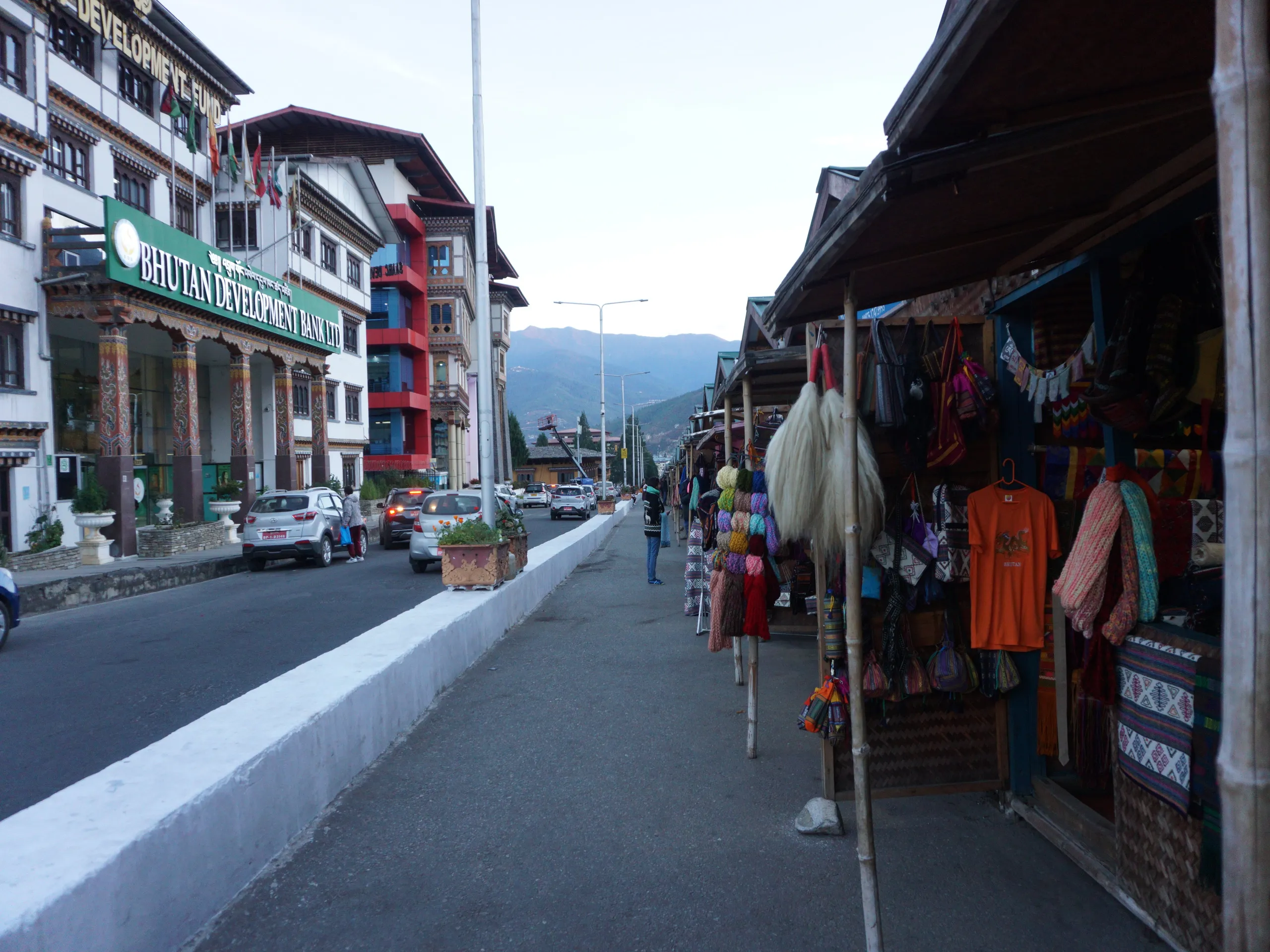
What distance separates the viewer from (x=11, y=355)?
18.9 m

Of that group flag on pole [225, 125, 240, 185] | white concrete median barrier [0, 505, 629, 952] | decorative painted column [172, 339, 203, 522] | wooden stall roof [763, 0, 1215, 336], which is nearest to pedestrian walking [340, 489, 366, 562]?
decorative painted column [172, 339, 203, 522]

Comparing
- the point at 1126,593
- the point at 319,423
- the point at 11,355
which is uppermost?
the point at 11,355

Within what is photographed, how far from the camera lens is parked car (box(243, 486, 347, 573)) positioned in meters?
19.4

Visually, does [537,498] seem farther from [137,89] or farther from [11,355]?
[11,355]

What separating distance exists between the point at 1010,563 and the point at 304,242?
33739 millimetres

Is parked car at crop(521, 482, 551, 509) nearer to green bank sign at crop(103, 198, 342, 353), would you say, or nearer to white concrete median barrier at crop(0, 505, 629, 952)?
green bank sign at crop(103, 198, 342, 353)

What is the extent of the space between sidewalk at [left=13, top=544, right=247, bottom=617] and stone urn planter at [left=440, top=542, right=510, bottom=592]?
8.09 m

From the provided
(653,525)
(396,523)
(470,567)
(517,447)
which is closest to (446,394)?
(396,523)

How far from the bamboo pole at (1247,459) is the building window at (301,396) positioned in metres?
34.1

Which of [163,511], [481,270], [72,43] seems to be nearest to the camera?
[481,270]

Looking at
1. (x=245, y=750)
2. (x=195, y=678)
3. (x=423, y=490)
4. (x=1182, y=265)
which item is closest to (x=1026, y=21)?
(x=1182, y=265)

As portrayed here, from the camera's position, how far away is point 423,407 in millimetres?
49344

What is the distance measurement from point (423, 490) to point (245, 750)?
80.4 feet

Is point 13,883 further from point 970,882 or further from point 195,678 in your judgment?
point 195,678
